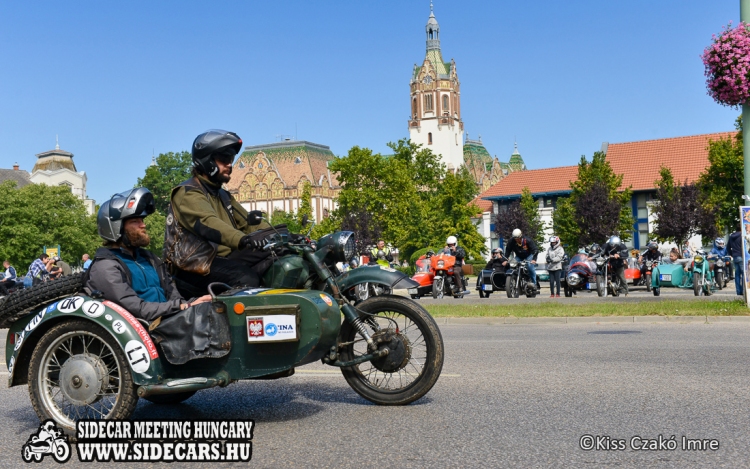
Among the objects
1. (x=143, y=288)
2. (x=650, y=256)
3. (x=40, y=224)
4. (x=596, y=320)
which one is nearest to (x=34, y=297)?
(x=143, y=288)

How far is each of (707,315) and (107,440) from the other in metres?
11.1

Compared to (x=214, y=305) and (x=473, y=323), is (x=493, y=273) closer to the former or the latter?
(x=473, y=323)

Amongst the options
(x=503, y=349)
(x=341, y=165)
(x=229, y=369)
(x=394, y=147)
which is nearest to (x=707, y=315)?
(x=503, y=349)

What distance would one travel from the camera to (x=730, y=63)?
46.4 ft

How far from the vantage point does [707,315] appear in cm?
1392

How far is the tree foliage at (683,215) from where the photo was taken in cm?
6034

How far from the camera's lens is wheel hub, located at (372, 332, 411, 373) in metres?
5.99

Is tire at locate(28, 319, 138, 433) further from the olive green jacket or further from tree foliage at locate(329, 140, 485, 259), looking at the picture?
tree foliage at locate(329, 140, 485, 259)

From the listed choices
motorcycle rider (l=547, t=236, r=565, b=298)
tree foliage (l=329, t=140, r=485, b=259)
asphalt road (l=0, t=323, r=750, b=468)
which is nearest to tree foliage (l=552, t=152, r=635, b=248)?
tree foliage (l=329, t=140, r=485, b=259)

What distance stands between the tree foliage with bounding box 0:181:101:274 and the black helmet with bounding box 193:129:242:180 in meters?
72.8

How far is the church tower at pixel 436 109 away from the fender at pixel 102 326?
459ft

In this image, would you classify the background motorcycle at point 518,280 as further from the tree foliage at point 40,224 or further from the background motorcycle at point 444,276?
the tree foliage at point 40,224

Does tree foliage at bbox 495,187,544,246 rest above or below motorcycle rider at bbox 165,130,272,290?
above

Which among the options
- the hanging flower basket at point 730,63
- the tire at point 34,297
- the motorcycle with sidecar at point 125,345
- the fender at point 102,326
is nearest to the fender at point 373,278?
the motorcycle with sidecar at point 125,345
